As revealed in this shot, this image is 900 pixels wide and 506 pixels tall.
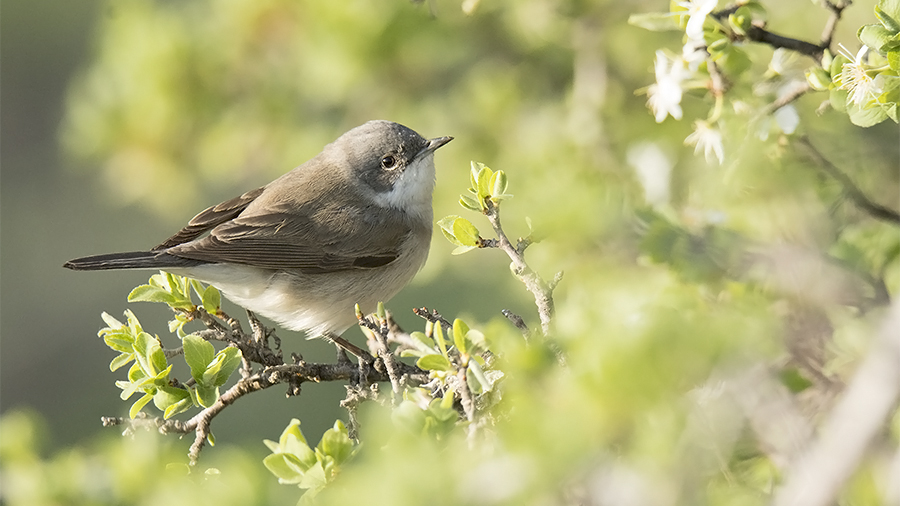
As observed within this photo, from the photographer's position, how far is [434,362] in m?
1.45

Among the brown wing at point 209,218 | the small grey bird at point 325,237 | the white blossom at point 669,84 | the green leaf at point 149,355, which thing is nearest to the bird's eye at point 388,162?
the small grey bird at point 325,237

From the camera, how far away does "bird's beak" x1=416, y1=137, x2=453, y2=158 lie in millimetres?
3740

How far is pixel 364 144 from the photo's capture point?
4113 mm

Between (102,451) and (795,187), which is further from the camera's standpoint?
(795,187)

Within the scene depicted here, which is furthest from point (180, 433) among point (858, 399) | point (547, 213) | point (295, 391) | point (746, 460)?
point (858, 399)

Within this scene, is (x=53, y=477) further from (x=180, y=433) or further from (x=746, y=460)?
(x=746, y=460)

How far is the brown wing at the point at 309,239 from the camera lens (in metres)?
3.55

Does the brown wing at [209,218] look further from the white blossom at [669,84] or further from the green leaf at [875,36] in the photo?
the green leaf at [875,36]

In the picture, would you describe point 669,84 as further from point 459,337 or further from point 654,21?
point 459,337

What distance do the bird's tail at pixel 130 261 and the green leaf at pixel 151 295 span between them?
91 cm

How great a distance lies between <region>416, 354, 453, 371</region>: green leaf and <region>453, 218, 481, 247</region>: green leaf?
0.37 m

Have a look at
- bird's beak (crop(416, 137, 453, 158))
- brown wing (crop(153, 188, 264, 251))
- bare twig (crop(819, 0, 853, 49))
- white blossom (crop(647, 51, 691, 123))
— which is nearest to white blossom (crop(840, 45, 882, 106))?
bare twig (crop(819, 0, 853, 49))

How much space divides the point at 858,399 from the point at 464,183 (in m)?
2.88

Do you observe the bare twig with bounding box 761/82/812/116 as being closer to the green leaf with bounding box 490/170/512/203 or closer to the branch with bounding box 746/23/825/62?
the branch with bounding box 746/23/825/62
